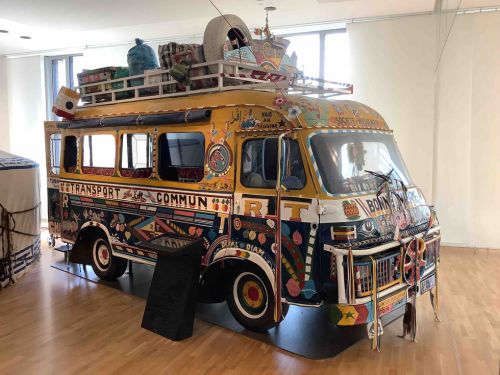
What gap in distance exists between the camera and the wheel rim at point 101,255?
20.2ft

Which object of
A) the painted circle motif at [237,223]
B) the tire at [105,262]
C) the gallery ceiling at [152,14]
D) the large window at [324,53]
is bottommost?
the tire at [105,262]

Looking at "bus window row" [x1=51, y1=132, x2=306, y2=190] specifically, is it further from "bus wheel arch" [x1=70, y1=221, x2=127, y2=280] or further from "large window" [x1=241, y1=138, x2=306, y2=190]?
"bus wheel arch" [x1=70, y1=221, x2=127, y2=280]

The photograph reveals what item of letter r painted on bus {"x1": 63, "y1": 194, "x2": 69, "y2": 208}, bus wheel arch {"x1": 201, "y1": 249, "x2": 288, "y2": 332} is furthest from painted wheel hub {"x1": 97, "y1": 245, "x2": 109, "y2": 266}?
bus wheel arch {"x1": 201, "y1": 249, "x2": 288, "y2": 332}

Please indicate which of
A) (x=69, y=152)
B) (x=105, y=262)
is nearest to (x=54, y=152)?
(x=69, y=152)

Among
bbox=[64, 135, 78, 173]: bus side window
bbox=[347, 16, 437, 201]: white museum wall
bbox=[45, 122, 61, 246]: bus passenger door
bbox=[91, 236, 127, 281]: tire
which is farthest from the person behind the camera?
bbox=[347, 16, 437, 201]: white museum wall

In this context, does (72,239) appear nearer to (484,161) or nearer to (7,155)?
(7,155)

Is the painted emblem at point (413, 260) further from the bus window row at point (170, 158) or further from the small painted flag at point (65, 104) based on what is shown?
the small painted flag at point (65, 104)

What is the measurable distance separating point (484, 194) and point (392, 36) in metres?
3.03

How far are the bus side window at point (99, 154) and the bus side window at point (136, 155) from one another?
20 cm

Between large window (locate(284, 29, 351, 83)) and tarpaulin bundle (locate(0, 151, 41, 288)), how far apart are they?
5.00m

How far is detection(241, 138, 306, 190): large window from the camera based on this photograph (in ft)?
13.1

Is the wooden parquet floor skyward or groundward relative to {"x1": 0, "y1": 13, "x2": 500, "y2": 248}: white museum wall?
groundward

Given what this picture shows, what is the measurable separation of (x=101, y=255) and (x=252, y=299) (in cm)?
263

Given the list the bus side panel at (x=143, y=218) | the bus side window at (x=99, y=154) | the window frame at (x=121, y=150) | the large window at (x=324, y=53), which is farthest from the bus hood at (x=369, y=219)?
the large window at (x=324, y=53)
